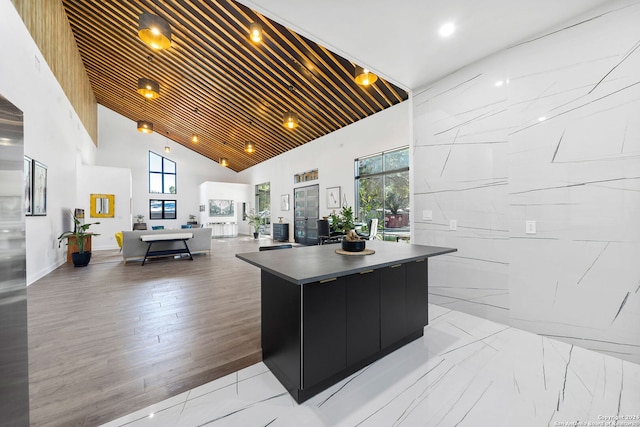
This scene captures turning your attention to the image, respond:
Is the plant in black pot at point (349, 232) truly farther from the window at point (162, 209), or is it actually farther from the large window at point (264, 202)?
the window at point (162, 209)

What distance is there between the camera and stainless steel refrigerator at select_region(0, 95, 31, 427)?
96 centimetres

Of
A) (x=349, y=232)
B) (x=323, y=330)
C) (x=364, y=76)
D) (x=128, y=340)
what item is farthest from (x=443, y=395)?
(x=364, y=76)

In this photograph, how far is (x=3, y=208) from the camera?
0.97 m

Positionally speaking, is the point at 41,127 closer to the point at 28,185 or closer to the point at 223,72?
the point at 28,185

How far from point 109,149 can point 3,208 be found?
41.3 ft

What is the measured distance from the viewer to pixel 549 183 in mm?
2354

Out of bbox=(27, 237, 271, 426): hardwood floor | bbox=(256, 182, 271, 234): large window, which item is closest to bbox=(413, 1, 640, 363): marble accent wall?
bbox=(27, 237, 271, 426): hardwood floor

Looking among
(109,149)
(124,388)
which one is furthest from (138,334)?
(109,149)

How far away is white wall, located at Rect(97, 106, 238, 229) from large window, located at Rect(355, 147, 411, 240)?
803cm

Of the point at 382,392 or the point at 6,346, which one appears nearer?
the point at 6,346

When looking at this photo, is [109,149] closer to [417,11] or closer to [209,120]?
[209,120]

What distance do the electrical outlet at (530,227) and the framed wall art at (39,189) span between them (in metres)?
6.97

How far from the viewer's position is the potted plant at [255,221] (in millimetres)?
11531

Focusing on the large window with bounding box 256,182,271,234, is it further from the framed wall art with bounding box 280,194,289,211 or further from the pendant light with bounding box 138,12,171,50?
the pendant light with bounding box 138,12,171,50
